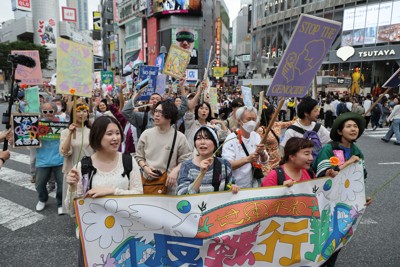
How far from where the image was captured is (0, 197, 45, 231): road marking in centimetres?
419

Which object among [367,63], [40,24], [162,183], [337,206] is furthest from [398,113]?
[40,24]

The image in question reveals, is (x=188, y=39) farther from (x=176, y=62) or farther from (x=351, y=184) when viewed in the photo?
(x=351, y=184)

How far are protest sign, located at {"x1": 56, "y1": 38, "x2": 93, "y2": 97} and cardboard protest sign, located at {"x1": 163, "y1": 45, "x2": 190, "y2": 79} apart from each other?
280cm

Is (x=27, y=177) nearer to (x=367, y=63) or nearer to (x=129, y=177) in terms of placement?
(x=129, y=177)

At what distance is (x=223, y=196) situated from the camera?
233 cm

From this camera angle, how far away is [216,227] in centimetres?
232

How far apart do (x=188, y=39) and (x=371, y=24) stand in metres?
27.2

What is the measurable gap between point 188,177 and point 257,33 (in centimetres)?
5013

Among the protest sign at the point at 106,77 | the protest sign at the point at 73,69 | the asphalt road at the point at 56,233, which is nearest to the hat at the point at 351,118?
the asphalt road at the point at 56,233

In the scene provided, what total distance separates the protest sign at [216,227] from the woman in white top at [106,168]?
0.72 ft

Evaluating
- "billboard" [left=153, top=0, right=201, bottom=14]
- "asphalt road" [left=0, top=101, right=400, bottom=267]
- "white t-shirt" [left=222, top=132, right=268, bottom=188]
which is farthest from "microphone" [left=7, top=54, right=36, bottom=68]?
"billboard" [left=153, top=0, right=201, bottom=14]

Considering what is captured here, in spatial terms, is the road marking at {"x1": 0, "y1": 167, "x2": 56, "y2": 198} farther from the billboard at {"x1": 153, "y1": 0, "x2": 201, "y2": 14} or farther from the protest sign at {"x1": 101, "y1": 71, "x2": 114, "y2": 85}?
the billboard at {"x1": 153, "y1": 0, "x2": 201, "y2": 14}

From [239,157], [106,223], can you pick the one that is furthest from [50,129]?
[239,157]

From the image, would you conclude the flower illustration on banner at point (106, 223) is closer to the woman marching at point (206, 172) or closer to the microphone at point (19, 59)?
the woman marching at point (206, 172)
